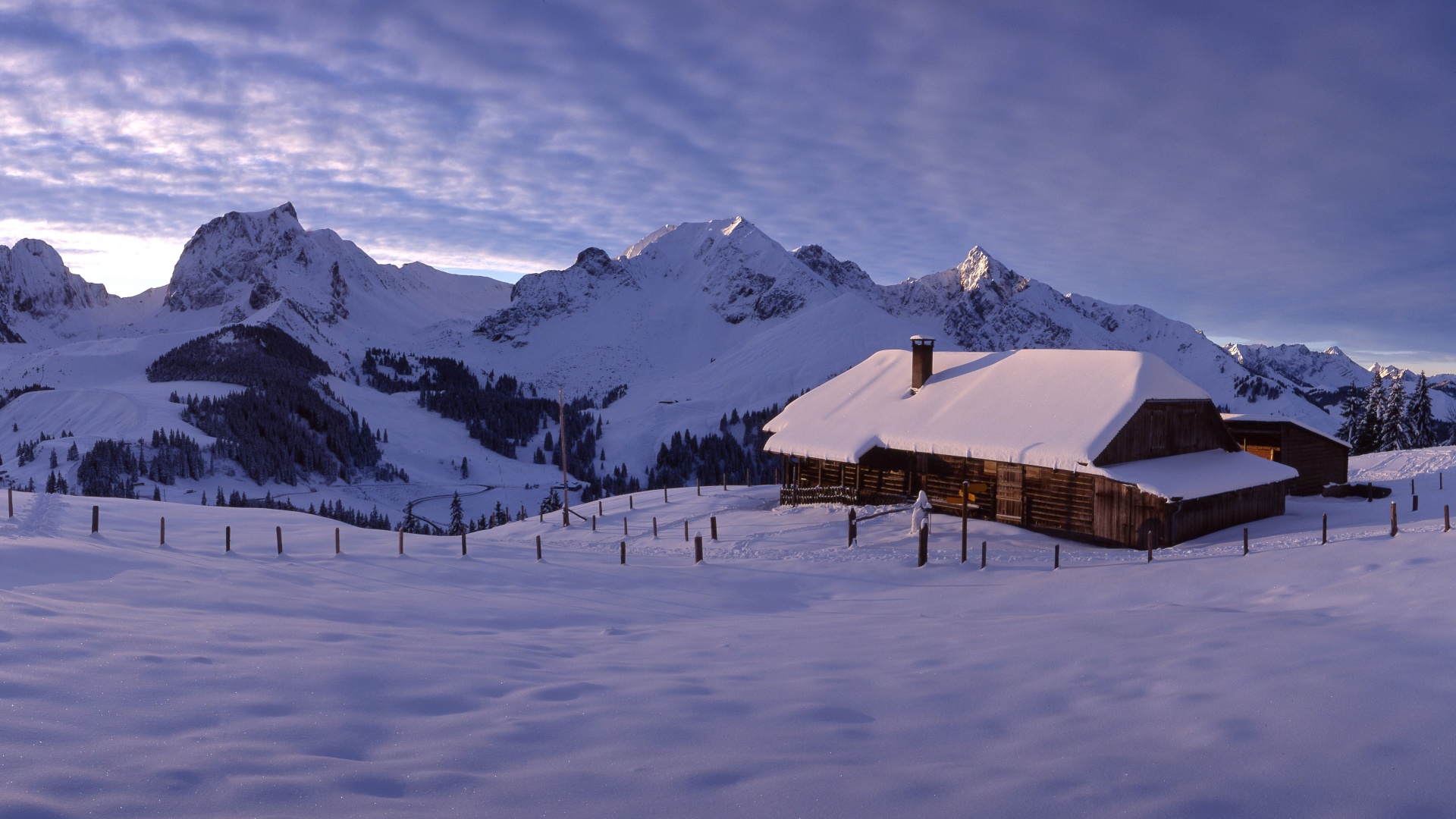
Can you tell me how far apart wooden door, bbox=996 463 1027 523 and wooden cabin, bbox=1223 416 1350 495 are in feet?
41.6

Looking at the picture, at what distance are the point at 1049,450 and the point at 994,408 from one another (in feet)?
12.9

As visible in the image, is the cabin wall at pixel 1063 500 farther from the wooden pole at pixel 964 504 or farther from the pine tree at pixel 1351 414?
the pine tree at pixel 1351 414

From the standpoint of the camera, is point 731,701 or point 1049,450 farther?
point 1049,450

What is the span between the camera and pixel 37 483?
60.2 metres

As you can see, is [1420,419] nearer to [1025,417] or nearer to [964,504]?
[1025,417]

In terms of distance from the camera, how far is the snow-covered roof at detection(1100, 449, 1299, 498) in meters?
21.1

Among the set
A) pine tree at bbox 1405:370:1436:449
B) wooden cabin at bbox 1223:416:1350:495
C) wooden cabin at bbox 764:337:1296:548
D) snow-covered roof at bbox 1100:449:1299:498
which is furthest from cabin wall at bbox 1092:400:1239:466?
pine tree at bbox 1405:370:1436:449

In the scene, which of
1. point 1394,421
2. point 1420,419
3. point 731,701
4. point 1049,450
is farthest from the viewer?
point 1420,419

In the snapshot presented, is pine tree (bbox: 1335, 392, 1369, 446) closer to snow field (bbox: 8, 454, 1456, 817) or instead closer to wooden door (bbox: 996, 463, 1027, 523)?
wooden door (bbox: 996, 463, 1027, 523)

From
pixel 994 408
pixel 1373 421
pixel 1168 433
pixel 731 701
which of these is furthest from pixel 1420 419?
pixel 731 701

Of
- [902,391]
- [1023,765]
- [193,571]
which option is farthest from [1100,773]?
[902,391]

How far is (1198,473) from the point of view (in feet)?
75.6

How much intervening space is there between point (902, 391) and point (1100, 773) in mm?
27171

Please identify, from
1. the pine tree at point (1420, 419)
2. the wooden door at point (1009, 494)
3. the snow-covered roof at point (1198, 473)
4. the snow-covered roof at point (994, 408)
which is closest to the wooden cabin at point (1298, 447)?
the snow-covered roof at point (1198, 473)
